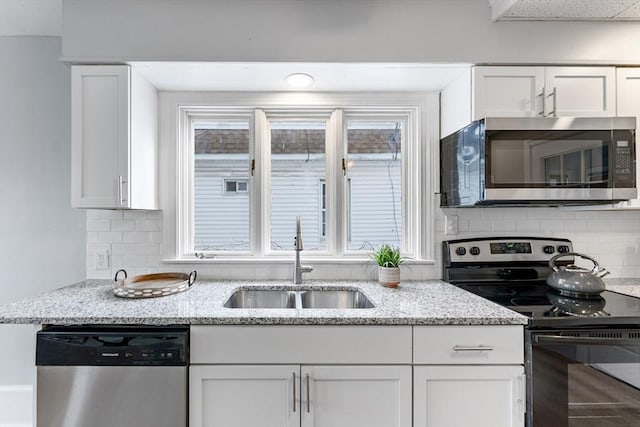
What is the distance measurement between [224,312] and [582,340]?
139 centimetres

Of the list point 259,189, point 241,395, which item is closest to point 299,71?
point 259,189

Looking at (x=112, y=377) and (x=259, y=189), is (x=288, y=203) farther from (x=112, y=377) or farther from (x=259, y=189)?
A: (x=112, y=377)

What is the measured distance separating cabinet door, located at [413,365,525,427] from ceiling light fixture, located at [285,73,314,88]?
1.49 meters

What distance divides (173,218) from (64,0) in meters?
1.17

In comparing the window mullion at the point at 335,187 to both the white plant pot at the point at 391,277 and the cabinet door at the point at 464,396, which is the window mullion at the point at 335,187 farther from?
the cabinet door at the point at 464,396

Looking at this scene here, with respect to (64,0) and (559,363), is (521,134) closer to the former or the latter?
(559,363)

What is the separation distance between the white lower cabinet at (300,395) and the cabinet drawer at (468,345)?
0.39ft

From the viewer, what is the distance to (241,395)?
140 centimetres

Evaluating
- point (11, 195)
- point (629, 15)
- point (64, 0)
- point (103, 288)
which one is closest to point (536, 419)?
point (629, 15)

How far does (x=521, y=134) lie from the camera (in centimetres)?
165

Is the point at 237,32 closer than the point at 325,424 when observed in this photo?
No

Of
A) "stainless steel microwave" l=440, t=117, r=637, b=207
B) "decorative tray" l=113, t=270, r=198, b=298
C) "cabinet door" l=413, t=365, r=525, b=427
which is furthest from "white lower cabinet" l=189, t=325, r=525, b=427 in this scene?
"stainless steel microwave" l=440, t=117, r=637, b=207

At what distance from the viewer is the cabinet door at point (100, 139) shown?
1723 mm

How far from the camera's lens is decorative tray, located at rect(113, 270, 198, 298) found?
1666 mm
